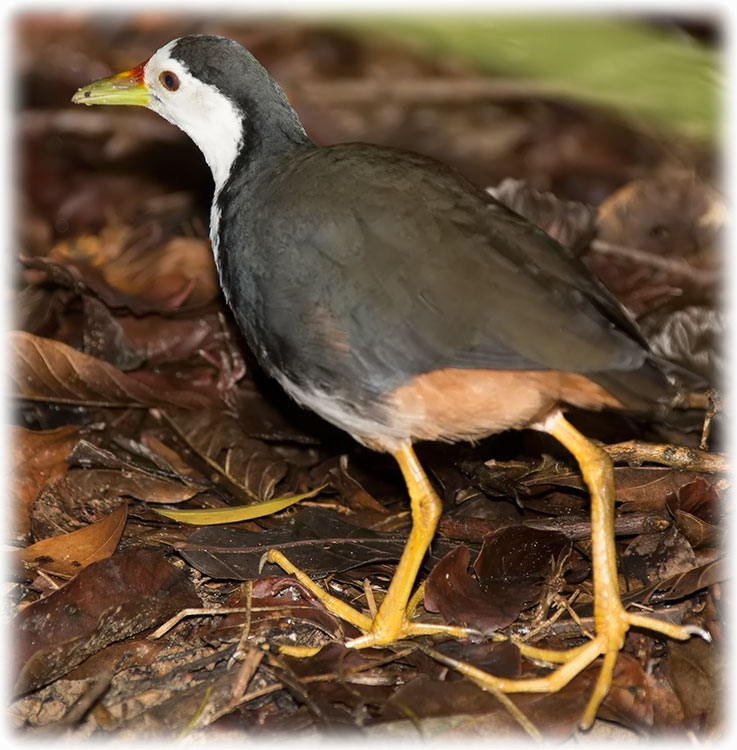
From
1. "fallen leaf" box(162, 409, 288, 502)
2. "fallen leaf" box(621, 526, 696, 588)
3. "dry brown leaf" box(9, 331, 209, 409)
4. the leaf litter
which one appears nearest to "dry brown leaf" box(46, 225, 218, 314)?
the leaf litter

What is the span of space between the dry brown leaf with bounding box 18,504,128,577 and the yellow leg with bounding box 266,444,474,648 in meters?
0.51

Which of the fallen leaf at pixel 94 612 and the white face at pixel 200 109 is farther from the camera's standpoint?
the white face at pixel 200 109

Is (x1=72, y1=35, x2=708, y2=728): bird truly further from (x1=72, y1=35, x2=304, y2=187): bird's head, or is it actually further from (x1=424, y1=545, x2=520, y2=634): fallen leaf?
(x1=72, y1=35, x2=304, y2=187): bird's head

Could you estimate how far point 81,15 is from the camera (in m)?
7.68

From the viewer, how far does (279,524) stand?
371cm

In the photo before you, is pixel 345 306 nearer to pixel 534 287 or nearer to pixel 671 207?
pixel 534 287

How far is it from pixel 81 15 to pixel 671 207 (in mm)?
4514

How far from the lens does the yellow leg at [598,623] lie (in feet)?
10.1

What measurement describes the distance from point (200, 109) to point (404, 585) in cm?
183

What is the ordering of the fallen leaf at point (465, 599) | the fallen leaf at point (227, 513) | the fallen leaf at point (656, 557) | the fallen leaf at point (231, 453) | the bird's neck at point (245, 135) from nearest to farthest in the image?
the fallen leaf at point (465, 599)
the fallen leaf at point (656, 557)
the fallen leaf at point (227, 513)
the bird's neck at point (245, 135)
the fallen leaf at point (231, 453)

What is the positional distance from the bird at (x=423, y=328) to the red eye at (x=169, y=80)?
602 millimetres

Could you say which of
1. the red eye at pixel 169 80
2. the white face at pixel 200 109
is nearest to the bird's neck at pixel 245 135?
the white face at pixel 200 109

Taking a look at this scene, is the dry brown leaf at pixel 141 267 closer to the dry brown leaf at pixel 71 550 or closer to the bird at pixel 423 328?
the bird at pixel 423 328

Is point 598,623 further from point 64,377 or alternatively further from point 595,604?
point 64,377
